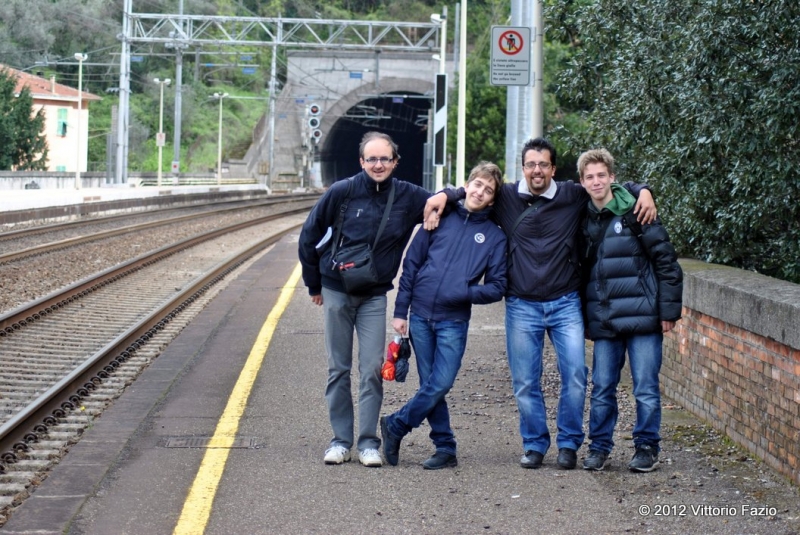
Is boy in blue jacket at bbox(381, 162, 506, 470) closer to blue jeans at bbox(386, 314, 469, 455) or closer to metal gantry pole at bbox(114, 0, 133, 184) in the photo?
blue jeans at bbox(386, 314, 469, 455)

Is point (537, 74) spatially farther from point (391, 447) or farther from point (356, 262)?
point (391, 447)

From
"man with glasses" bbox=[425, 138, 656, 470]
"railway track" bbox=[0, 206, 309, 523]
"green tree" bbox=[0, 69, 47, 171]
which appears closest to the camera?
"man with glasses" bbox=[425, 138, 656, 470]

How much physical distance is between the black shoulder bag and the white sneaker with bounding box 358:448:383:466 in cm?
89

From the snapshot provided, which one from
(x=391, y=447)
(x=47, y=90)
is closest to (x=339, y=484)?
(x=391, y=447)

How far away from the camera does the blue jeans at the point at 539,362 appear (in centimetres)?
626

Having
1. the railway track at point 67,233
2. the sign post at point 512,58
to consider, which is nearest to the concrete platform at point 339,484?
the sign post at point 512,58

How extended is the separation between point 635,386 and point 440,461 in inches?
45.3

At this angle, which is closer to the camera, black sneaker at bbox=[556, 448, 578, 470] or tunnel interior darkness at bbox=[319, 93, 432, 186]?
black sneaker at bbox=[556, 448, 578, 470]

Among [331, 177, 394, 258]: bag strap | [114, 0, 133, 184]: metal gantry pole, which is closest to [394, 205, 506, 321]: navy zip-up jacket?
[331, 177, 394, 258]: bag strap

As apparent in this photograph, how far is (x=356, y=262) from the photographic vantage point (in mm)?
6172

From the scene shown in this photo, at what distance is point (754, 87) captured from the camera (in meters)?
7.70

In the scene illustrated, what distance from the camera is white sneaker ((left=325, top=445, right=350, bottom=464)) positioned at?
6305mm

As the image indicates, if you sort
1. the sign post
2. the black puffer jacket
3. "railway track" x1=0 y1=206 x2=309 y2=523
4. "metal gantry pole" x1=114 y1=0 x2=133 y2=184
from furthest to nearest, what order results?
"metal gantry pole" x1=114 y1=0 x2=133 y2=184 < the sign post < "railway track" x1=0 y1=206 x2=309 y2=523 < the black puffer jacket

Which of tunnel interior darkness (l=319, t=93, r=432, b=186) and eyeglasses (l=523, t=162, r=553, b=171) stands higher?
tunnel interior darkness (l=319, t=93, r=432, b=186)
